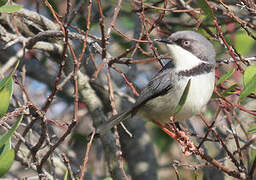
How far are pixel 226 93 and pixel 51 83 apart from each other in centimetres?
286

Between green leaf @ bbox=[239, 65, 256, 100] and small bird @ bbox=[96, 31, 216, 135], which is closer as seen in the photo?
green leaf @ bbox=[239, 65, 256, 100]

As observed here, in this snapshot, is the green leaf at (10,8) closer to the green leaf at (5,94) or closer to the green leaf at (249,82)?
the green leaf at (5,94)

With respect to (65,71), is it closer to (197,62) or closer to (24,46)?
(24,46)

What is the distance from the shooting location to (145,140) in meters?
5.59

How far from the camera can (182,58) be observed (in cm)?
381

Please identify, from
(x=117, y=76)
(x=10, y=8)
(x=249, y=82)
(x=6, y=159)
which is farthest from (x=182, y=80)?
(x=117, y=76)

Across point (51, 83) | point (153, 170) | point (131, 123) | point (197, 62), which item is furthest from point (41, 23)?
point (153, 170)

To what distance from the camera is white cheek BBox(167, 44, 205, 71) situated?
12.4ft

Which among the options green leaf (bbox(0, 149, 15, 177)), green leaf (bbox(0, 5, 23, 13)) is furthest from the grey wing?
green leaf (bbox(0, 149, 15, 177))

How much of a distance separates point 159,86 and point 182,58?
344mm

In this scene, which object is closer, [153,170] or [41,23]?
[41,23]

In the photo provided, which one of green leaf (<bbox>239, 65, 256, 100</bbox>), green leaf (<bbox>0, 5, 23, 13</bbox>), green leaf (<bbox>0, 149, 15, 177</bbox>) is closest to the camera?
green leaf (<bbox>0, 149, 15, 177</bbox>)

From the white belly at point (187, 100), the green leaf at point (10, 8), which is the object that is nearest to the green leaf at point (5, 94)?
the green leaf at point (10, 8)

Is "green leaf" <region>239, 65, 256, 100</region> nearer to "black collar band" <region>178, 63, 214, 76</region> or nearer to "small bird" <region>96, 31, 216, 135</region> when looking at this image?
"small bird" <region>96, 31, 216, 135</region>
